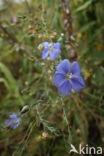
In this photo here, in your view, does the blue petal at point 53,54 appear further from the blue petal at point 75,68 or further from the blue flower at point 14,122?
the blue flower at point 14,122

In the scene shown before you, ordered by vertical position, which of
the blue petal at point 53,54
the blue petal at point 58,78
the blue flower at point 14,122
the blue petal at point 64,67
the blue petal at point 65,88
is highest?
the blue petal at point 53,54

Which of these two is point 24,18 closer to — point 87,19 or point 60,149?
point 87,19

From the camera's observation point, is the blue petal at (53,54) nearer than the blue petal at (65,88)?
No

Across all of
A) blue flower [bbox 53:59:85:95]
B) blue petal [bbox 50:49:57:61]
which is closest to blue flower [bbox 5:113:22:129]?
blue flower [bbox 53:59:85:95]

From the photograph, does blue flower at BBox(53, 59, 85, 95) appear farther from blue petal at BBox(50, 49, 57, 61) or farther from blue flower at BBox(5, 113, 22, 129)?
blue flower at BBox(5, 113, 22, 129)

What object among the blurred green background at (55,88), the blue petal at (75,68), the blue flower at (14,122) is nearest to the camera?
Answer: the blue flower at (14,122)

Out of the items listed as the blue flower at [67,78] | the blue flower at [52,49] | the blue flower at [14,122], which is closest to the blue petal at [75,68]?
the blue flower at [67,78]

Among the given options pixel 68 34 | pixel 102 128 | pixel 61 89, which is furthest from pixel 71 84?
pixel 102 128
